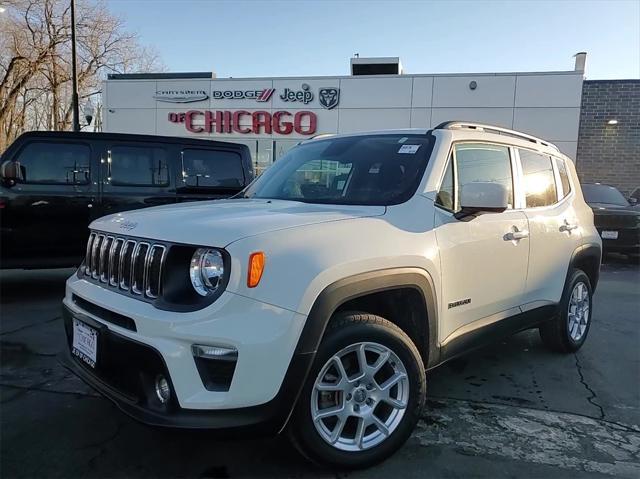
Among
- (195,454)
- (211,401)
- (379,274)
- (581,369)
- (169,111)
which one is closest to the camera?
(211,401)

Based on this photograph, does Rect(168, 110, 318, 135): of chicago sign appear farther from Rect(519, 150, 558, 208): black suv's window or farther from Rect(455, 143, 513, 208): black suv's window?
Rect(455, 143, 513, 208): black suv's window

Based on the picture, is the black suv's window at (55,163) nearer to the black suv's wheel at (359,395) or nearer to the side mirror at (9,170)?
the side mirror at (9,170)

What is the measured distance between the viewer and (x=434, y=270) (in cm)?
288

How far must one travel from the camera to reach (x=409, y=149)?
130 inches

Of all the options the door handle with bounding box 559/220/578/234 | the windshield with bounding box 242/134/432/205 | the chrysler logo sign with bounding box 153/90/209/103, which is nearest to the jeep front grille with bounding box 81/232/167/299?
the windshield with bounding box 242/134/432/205

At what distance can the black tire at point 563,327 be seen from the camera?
14.4ft

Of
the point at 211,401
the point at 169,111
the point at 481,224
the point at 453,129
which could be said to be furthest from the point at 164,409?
the point at 169,111

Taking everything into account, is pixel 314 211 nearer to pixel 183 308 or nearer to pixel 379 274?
pixel 379 274

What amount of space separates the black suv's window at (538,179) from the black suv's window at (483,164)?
0.86 feet

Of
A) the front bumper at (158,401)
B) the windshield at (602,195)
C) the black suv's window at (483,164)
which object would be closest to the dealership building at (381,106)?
the windshield at (602,195)

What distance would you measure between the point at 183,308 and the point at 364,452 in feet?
3.98

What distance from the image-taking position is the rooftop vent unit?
62.5 ft

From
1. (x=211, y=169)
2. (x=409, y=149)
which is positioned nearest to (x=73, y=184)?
(x=211, y=169)

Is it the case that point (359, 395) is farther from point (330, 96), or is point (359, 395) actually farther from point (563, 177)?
point (330, 96)
